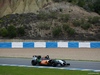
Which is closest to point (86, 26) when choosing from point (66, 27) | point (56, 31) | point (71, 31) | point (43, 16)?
point (66, 27)

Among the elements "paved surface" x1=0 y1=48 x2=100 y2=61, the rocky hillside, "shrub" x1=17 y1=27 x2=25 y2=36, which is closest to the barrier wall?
"paved surface" x1=0 y1=48 x2=100 y2=61

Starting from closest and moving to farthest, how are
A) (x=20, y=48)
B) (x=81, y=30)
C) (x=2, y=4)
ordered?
Result: 1. (x=20, y=48)
2. (x=81, y=30)
3. (x=2, y=4)

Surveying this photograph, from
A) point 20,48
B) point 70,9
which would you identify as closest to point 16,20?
point 70,9

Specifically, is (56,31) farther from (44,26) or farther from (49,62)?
(49,62)

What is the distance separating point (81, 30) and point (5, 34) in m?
10.8

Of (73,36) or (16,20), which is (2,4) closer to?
(16,20)

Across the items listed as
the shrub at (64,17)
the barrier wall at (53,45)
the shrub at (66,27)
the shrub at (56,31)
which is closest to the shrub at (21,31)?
the shrub at (56,31)

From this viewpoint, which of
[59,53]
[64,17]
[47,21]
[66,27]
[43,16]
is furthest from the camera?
[43,16]

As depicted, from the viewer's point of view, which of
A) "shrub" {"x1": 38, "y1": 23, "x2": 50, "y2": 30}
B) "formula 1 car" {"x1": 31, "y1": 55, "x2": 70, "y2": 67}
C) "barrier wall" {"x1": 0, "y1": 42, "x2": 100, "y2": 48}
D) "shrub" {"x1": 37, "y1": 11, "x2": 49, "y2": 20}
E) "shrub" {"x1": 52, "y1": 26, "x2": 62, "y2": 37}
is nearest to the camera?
"formula 1 car" {"x1": 31, "y1": 55, "x2": 70, "y2": 67}

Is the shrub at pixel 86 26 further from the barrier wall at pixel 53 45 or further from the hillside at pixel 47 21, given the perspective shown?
the barrier wall at pixel 53 45

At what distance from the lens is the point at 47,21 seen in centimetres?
3966

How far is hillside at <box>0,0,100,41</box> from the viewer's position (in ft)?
114

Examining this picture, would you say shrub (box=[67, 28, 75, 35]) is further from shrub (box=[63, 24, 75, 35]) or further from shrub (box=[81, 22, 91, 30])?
shrub (box=[81, 22, 91, 30])

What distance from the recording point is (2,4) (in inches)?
1986
